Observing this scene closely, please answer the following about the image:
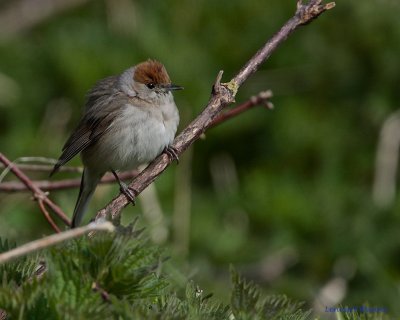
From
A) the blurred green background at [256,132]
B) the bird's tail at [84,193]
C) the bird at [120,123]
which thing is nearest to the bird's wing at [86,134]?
the bird at [120,123]

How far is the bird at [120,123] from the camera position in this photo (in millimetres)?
3961

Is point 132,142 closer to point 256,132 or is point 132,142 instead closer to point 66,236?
point 256,132

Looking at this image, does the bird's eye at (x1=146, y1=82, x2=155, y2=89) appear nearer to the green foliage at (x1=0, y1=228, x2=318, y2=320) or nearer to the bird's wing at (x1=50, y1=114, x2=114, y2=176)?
the bird's wing at (x1=50, y1=114, x2=114, y2=176)

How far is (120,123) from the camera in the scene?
408 centimetres

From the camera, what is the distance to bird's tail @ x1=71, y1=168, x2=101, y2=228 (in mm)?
4016

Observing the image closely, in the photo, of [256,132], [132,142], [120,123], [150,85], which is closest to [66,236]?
[132,142]

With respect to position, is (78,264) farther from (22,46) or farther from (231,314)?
(22,46)

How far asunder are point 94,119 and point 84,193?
15.2 inches

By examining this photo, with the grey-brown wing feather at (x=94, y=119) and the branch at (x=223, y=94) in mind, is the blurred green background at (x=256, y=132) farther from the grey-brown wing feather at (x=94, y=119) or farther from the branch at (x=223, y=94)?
the branch at (x=223, y=94)

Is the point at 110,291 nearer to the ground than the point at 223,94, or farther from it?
nearer to the ground

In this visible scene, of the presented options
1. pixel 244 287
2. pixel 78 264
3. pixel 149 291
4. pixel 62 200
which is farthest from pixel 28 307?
pixel 62 200

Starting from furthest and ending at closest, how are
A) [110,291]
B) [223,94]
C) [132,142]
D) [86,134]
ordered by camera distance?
[86,134], [132,142], [223,94], [110,291]

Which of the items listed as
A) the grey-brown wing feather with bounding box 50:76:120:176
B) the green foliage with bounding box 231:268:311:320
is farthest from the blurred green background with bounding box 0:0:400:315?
the green foliage with bounding box 231:268:311:320

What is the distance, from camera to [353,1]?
6297mm
